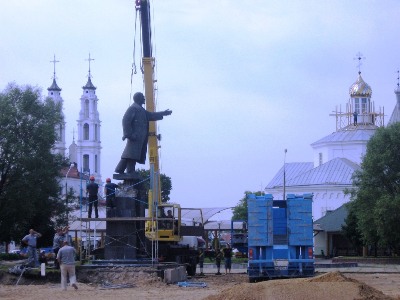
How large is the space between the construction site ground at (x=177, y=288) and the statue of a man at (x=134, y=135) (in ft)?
15.6

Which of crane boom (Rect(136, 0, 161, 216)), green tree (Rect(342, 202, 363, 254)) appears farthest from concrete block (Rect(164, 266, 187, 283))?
green tree (Rect(342, 202, 363, 254))

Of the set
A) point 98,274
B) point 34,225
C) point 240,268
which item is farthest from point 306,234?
point 34,225

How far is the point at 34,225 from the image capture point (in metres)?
59.5

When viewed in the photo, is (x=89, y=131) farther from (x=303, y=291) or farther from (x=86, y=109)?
(x=303, y=291)

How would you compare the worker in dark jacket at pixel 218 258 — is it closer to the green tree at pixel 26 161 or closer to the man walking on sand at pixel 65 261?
the man walking on sand at pixel 65 261

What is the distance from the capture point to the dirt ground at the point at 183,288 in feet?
68.4

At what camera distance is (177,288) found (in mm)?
28297

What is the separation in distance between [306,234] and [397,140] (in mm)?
33382

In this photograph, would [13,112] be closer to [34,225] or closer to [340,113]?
[34,225]

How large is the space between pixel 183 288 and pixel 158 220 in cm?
637

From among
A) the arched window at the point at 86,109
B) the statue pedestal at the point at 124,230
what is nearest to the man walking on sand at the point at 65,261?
the statue pedestal at the point at 124,230

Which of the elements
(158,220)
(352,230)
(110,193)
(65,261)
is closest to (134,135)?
(110,193)

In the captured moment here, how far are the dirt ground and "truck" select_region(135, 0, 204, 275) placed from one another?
2.36 m

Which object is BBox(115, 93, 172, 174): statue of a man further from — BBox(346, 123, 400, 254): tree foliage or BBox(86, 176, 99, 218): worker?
BBox(346, 123, 400, 254): tree foliage
